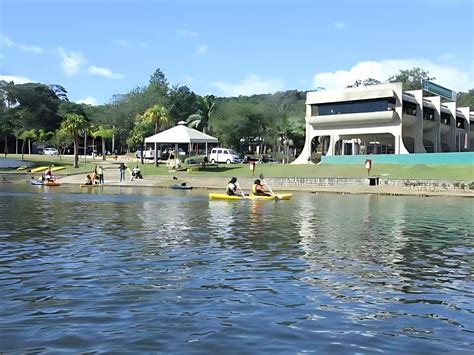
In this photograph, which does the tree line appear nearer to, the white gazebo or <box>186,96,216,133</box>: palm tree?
<box>186,96,216,133</box>: palm tree

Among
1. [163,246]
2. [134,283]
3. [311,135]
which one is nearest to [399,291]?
[134,283]

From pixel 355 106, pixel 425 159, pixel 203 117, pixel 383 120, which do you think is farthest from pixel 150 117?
pixel 425 159

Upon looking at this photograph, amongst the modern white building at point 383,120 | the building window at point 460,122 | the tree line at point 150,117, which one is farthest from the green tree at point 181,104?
the building window at point 460,122

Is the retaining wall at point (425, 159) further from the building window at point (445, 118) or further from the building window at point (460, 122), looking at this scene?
the building window at point (460, 122)

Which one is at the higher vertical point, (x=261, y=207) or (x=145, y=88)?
(x=145, y=88)

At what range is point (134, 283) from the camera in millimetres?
10789

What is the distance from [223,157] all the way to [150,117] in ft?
36.6

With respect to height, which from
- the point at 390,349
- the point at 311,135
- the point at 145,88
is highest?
the point at 145,88

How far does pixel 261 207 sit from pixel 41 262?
17.0 metres

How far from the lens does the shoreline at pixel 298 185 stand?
42.1 metres

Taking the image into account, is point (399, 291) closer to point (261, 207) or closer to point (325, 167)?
point (261, 207)

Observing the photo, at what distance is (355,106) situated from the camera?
64.4 metres

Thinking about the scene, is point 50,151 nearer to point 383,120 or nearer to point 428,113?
point 383,120

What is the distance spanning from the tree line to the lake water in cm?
5512
